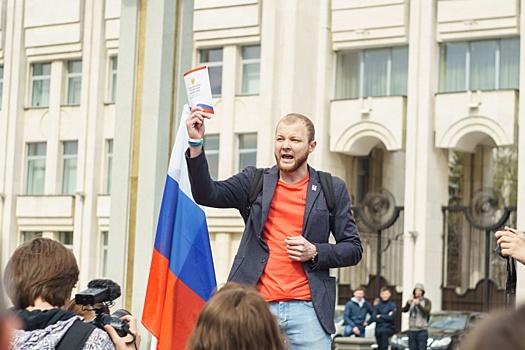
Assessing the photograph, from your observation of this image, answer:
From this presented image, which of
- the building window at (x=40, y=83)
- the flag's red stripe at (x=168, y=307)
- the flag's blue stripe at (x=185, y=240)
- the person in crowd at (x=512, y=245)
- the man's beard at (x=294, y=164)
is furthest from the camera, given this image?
the building window at (x=40, y=83)

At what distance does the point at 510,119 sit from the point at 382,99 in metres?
5.11

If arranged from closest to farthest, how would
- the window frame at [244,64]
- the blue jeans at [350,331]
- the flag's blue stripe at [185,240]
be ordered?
1. the flag's blue stripe at [185,240]
2. the blue jeans at [350,331]
3. the window frame at [244,64]

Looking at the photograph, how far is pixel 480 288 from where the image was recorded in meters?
42.1

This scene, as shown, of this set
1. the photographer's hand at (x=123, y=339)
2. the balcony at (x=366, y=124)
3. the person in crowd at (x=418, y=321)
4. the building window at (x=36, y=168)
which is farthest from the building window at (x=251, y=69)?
the photographer's hand at (x=123, y=339)

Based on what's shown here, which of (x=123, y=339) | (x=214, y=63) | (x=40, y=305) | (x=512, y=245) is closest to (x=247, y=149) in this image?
(x=214, y=63)

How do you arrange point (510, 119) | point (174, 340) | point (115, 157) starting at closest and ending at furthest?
point (174, 340)
point (115, 157)
point (510, 119)

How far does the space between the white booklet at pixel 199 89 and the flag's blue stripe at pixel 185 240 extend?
65.0 inches

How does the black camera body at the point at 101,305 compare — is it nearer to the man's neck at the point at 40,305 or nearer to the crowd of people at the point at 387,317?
the man's neck at the point at 40,305

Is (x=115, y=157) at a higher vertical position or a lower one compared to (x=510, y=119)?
lower

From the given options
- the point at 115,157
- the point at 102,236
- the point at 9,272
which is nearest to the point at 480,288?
the point at 102,236

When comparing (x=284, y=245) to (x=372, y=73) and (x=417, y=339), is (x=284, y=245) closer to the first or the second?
(x=417, y=339)

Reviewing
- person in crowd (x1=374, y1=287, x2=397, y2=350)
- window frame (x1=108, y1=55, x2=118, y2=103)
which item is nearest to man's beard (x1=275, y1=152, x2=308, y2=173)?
person in crowd (x1=374, y1=287, x2=397, y2=350)

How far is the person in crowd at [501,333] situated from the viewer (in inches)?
87.0

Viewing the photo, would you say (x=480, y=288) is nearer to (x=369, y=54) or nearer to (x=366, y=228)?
(x=366, y=228)
